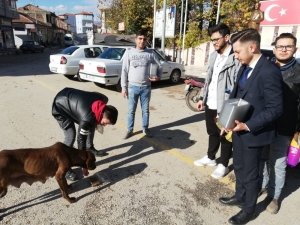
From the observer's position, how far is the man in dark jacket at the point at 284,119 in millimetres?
2203

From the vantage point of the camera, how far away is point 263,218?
2.45 metres

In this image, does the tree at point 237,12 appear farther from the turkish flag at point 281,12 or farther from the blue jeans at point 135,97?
the blue jeans at point 135,97

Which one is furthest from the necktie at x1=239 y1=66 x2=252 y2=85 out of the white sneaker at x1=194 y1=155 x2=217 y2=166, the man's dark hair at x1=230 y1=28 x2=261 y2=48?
the white sneaker at x1=194 y1=155 x2=217 y2=166

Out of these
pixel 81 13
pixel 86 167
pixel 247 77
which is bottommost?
pixel 86 167

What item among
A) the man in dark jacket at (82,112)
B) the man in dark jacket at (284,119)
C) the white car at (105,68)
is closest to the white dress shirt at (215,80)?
the man in dark jacket at (284,119)

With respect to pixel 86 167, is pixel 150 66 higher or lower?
higher

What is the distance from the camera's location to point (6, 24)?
32.6 m

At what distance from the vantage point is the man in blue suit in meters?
1.81

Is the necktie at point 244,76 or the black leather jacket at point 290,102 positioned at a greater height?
the necktie at point 244,76

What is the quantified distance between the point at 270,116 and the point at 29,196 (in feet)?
8.84

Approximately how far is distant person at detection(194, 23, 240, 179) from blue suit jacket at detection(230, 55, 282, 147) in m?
0.78

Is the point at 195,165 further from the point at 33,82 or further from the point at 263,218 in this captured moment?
the point at 33,82

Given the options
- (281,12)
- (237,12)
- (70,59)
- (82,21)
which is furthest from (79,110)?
(82,21)

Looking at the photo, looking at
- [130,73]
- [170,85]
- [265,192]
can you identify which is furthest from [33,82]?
[265,192]
